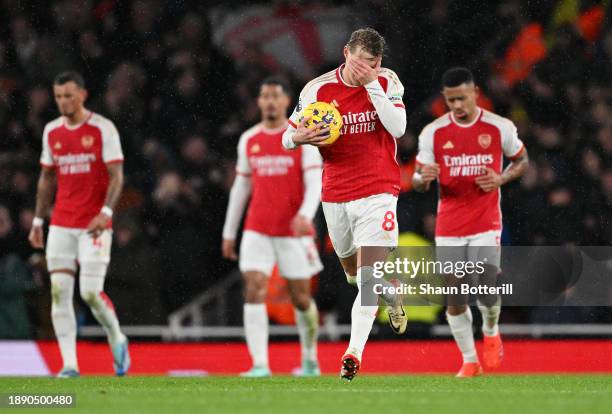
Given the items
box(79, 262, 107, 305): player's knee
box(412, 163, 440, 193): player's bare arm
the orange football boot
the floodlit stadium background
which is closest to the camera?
box(412, 163, 440, 193): player's bare arm

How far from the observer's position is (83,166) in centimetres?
1117

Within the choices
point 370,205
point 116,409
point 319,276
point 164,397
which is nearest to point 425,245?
point 319,276

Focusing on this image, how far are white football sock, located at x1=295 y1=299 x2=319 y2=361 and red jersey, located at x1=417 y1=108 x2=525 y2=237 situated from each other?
68.5 inches

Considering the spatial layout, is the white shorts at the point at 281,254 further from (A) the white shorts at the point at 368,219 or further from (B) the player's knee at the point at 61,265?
(A) the white shorts at the point at 368,219

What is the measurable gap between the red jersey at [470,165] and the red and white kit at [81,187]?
2.81 m

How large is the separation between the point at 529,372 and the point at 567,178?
2.34 m

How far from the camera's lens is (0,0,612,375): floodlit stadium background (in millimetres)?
12852

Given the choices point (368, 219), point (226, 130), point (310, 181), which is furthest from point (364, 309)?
point (226, 130)

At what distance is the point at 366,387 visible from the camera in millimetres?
8766

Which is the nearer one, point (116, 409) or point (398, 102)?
point (116, 409)

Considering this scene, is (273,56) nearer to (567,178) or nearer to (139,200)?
(139,200)

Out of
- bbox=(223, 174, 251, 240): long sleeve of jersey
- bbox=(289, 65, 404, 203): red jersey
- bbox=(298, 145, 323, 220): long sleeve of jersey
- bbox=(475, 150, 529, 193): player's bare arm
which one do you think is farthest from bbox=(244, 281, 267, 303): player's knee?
bbox=(289, 65, 404, 203): red jersey

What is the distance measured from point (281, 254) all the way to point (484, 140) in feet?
7.57

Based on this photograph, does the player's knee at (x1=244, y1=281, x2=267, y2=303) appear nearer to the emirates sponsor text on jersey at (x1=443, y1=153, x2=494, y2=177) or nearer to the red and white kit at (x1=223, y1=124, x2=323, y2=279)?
the red and white kit at (x1=223, y1=124, x2=323, y2=279)
